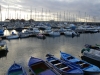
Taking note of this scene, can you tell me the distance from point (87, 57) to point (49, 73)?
1150 cm

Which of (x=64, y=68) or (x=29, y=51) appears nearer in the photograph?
(x=64, y=68)

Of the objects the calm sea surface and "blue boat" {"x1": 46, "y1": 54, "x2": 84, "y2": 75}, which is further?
the calm sea surface

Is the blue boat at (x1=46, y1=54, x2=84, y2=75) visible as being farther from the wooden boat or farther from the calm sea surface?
the wooden boat

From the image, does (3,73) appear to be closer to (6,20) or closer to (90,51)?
(90,51)

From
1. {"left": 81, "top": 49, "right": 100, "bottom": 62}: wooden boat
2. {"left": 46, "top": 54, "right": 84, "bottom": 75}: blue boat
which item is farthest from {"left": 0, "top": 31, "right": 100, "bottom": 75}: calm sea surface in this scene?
{"left": 46, "top": 54, "right": 84, "bottom": 75}: blue boat

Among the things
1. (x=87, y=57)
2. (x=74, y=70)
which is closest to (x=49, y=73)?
(x=74, y=70)

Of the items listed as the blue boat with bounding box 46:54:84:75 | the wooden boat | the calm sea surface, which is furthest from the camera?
the wooden boat

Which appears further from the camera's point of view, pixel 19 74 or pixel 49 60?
pixel 49 60

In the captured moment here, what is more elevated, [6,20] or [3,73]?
[6,20]

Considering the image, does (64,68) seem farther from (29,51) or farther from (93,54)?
(29,51)

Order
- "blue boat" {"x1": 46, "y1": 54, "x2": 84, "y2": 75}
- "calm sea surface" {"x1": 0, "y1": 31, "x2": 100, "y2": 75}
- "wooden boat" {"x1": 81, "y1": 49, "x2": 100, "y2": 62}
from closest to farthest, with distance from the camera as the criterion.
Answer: "blue boat" {"x1": 46, "y1": 54, "x2": 84, "y2": 75} < "calm sea surface" {"x1": 0, "y1": 31, "x2": 100, "y2": 75} < "wooden boat" {"x1": 81, "y1": 49, "x2": 100, "y2": 62}

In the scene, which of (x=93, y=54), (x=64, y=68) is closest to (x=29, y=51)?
(x=93, y=54)

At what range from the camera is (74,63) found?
58.7ft

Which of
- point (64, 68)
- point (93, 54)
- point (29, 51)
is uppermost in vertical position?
point (93, 54)
